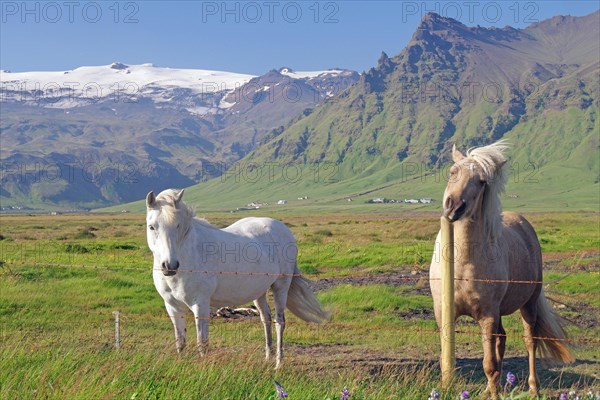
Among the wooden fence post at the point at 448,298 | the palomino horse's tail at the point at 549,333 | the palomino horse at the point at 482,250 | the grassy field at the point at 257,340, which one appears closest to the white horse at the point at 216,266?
the grassy field at the point at 257,340

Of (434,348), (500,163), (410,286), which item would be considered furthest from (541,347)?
(410,286)

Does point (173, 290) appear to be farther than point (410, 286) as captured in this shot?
No

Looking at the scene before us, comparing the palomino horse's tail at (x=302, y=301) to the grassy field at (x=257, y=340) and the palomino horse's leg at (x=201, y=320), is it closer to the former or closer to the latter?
the grassy field at (x=257, y=340)

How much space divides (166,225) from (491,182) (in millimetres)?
4574

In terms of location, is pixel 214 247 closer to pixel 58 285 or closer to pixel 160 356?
pixel 160 356

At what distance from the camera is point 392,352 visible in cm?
1236

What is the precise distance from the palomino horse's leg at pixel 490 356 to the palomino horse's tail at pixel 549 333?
228 cm

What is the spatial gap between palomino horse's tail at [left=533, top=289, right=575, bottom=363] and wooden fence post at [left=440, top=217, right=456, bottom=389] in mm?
3442

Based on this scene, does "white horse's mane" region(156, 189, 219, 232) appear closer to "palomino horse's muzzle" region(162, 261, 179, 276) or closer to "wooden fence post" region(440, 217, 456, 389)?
"palomino horse's muzzle" region(162, 261, 179, 276)

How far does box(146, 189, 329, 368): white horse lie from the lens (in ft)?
30.7

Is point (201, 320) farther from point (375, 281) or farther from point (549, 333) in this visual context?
point (375, 281)

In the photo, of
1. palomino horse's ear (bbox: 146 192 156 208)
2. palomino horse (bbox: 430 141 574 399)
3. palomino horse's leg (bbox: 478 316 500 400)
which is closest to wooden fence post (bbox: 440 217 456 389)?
palomino horse (bbox: 430 141 574 399)

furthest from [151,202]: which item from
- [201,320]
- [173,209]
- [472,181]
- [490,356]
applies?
[490,356]

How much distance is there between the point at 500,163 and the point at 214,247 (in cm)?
486
